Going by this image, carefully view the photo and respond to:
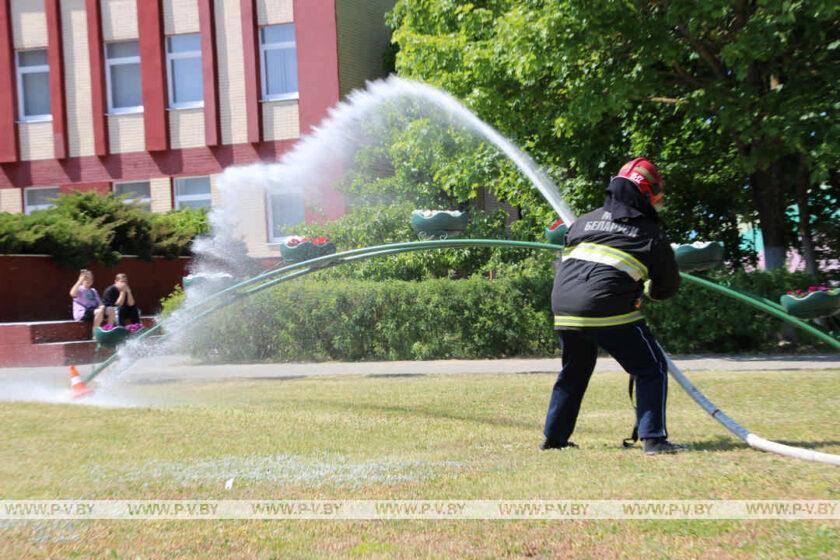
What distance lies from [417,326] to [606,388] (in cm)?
552

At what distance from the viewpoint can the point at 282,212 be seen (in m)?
23.0

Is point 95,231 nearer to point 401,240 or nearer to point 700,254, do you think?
point 401,240

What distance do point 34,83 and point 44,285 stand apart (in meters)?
10.3

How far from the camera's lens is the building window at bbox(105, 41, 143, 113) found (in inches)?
977

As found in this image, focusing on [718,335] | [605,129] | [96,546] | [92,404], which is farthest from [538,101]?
[96,546]

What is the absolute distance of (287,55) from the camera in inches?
938

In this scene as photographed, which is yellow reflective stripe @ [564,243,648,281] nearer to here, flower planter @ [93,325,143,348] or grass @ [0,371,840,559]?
grass @ [0,371,840,559]

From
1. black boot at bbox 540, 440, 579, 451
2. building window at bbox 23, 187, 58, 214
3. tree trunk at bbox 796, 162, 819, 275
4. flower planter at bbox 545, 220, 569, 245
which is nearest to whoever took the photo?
black boot at bbox 540, 440, 579, 451

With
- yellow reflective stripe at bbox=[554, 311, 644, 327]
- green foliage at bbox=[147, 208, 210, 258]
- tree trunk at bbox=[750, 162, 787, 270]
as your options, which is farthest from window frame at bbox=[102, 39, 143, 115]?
yellow reflective stripe at bbox=[554, 311, 644, 327]

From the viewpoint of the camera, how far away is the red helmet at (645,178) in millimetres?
6066

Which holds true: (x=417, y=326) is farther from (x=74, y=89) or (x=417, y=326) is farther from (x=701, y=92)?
(x=74, y=89)

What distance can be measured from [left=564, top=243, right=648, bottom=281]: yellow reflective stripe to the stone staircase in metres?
11.4

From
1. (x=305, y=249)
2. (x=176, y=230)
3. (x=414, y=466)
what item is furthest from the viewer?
(x=176, y=230)

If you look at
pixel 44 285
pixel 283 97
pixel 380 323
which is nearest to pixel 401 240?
pixel 380 323
